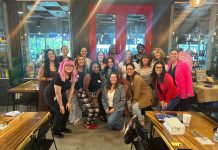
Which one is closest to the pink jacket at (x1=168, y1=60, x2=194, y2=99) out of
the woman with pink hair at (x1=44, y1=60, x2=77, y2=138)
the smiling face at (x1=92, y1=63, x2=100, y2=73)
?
the smiling face at (x1=92, y1=63, x2=100, y2=73)

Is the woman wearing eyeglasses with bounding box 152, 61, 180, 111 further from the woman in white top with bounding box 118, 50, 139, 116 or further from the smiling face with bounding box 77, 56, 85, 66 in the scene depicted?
the smiling face with bounding box 77, 56, 85, 66

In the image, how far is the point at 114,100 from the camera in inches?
139

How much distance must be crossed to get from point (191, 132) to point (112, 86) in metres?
1.80

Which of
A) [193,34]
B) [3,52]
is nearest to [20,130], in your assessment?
[3,52]

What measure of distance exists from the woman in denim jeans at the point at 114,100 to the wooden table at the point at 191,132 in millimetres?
1063

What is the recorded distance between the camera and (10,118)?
2.32 metres

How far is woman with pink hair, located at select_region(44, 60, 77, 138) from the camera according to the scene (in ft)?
9.76

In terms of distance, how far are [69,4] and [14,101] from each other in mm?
2699

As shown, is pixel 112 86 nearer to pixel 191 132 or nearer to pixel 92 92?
pixel 92 92

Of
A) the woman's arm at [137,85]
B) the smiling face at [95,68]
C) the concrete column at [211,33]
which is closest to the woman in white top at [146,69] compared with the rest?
the woman's arm at [137,85]

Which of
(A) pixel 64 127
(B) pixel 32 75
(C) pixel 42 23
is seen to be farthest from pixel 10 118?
(C) pixel 42 23

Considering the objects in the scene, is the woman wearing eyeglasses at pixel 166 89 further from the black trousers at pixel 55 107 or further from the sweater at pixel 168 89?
the black trousers at pixel 55 107

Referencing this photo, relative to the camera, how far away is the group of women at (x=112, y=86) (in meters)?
3.12

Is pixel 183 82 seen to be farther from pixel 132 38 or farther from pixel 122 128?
pixel 132 38
